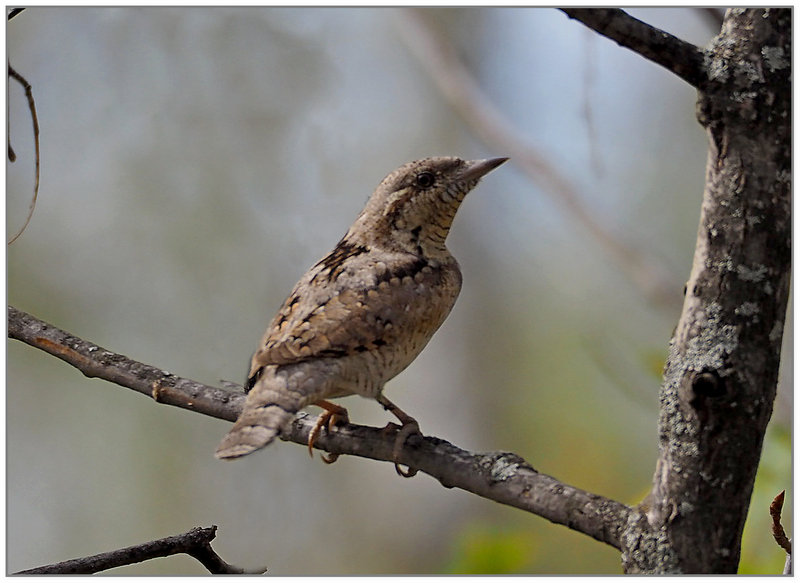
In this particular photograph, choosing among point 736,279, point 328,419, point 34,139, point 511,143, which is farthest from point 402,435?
point 511,143

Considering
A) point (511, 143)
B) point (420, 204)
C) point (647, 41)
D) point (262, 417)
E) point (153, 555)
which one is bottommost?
point (153, 555)

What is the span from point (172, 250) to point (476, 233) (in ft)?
4.21

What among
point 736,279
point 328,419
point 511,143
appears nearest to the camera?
point 736,279

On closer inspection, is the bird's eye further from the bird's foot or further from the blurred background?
the bird's foot

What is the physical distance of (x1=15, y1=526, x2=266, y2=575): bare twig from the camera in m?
1.79

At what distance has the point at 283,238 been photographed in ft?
8.75

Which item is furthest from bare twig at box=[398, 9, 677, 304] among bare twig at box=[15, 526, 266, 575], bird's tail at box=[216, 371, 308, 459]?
bare twig at box=[15, 526, 266, 575]

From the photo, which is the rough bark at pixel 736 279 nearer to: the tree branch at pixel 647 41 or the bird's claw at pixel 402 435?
the tree branch at pixel 647 41

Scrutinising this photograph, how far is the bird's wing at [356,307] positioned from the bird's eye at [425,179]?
22cm

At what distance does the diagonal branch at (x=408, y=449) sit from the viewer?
1.58 metres

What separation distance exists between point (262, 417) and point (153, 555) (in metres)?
0.39

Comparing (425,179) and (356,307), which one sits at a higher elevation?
(425,179)

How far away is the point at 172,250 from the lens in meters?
2.78

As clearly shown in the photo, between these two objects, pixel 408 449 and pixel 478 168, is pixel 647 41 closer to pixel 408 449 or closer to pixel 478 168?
pixel 478 168
